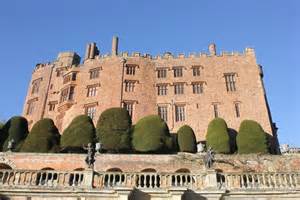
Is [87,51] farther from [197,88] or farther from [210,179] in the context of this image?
[210,179]

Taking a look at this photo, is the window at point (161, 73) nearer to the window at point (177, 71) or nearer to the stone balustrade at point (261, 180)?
the window at point (177, 71)

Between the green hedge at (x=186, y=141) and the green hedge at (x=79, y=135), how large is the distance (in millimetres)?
9829

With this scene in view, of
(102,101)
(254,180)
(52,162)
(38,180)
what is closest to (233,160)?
(254,180)

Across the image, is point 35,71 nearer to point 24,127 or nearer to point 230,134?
point 24,127

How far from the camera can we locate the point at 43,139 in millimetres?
35531

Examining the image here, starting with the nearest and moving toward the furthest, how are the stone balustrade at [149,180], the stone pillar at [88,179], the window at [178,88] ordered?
the stone pillar at [88,179] → the stone balustrade at [149,180] → the window at [178,88]

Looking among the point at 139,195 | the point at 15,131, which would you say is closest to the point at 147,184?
the point at 139,195

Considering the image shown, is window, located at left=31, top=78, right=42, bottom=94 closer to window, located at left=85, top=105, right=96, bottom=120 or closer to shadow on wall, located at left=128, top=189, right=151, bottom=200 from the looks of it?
window, located at left=85, top=105, right=96, bottom=120

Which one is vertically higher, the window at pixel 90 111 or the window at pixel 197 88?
the window at pixel 197 88

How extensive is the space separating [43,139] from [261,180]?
84.1ft

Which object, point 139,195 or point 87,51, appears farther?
point 87,51

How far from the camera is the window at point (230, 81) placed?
46.4 m

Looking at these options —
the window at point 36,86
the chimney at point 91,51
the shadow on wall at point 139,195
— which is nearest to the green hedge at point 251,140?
the shadow on wall at point 139,195

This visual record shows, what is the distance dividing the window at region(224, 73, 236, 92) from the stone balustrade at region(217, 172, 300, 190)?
1230 inches
